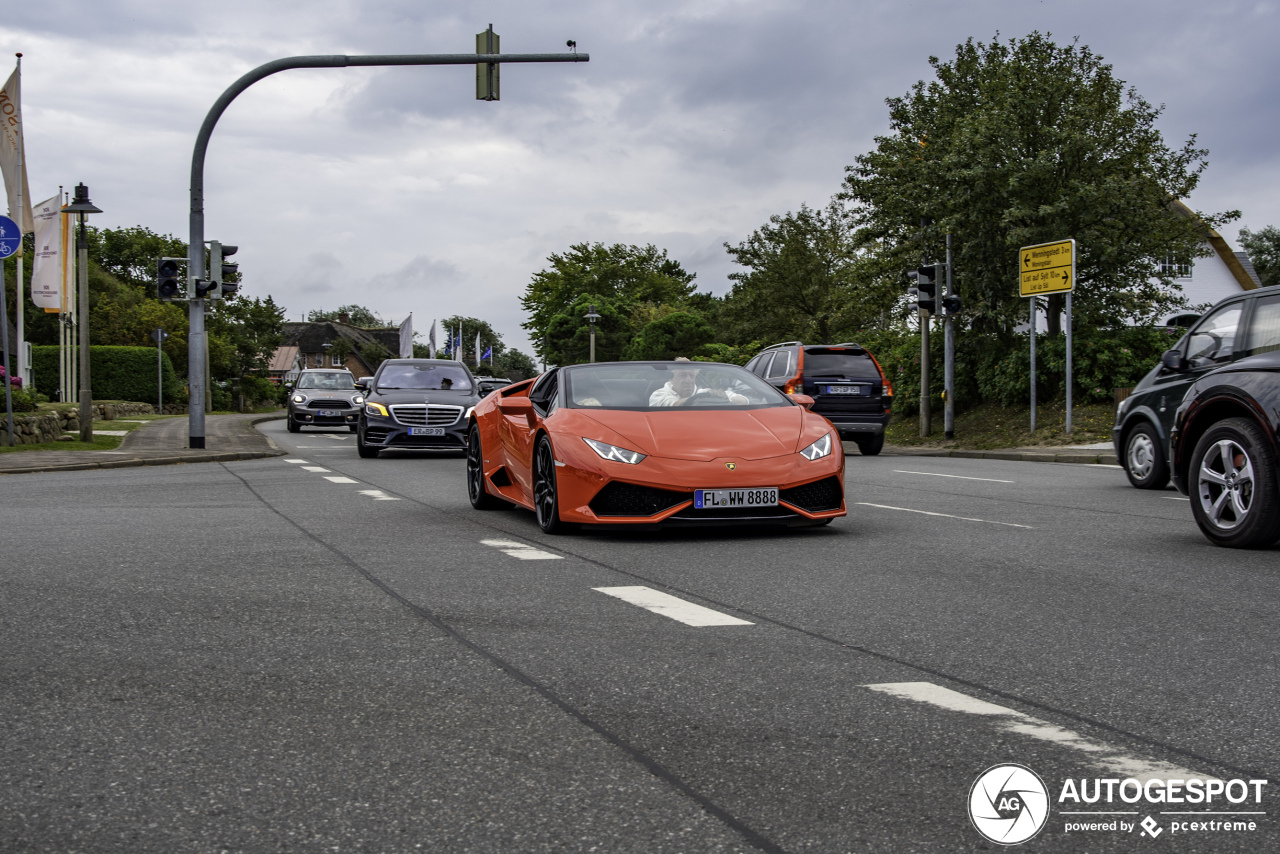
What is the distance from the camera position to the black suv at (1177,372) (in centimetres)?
985

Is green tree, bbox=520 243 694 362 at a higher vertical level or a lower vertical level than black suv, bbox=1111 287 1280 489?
higher

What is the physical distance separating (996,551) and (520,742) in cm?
485

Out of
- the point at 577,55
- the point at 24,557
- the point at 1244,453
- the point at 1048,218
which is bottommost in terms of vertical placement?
the point at 24,557

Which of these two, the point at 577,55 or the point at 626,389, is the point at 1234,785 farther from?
the point at 577,55

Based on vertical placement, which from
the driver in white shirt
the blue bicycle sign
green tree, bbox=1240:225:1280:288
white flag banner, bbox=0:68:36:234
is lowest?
the driver in white shirt

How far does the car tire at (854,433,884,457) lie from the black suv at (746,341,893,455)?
109 mm

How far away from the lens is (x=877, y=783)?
317 cm

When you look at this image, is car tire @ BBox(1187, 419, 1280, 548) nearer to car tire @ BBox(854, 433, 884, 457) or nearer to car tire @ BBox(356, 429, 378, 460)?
car tire @ BBox(854, 433, 884, 457)

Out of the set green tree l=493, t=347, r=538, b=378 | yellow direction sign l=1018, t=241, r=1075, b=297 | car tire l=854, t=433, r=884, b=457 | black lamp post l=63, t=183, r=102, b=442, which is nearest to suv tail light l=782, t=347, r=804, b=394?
car tire l=854, t=433, r=884, b=457

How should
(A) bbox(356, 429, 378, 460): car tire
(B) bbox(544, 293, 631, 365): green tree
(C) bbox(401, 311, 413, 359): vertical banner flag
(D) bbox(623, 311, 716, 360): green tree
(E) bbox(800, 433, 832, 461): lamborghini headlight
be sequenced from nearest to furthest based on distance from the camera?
(E) bbox(800, 433, 832, 461): lamborghini headlight
(A) bbox(356, 429, 378, 460): car tire
(C) bbox(401, 311, 413, 359): vertical banner flag
(D) bbox(623, 311, 716, 360): green tree
(B) bbox(544, 293, 631, 365): green tree

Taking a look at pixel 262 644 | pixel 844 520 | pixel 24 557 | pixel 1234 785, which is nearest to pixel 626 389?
pixel 844 520

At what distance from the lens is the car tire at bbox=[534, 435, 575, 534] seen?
8.56 m

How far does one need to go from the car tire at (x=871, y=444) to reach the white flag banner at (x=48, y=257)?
19.9 metres

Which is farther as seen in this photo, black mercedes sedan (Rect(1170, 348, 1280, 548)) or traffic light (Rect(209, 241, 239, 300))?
traffic light (Rect(209, 241, 239, 300))
